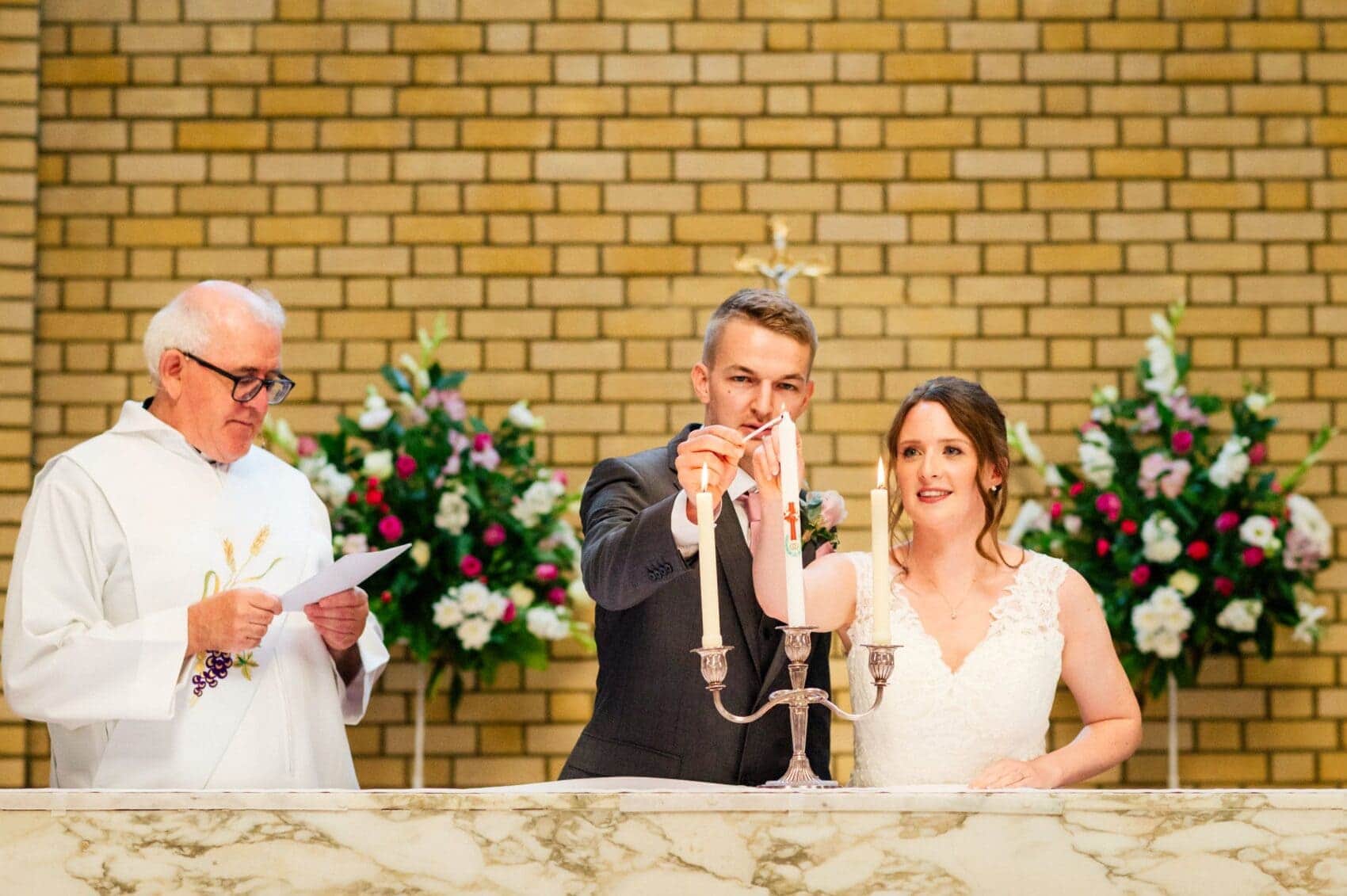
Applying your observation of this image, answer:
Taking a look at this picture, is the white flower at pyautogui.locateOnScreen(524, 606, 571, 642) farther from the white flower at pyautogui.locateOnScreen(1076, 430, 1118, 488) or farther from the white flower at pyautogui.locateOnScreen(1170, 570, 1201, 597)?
the white flower at pyautogui.locateOnScreen(1170, 570, 1201, 597)

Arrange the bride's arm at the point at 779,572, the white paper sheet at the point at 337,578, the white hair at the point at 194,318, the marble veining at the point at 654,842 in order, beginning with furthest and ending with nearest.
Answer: the white hair at the point at 194,318, the white paper sheet at the point at 337,578, the bride's arm at the point at 779,572, the marble veining at the point at 654,842

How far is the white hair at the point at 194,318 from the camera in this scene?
281cm

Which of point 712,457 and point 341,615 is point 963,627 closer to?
point 712,457

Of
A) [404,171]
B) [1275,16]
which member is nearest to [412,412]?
[404,171]

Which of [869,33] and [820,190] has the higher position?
[869,33]

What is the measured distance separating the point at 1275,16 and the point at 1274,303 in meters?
1.03

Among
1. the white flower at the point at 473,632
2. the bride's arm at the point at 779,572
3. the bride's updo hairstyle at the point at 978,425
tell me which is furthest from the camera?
the white flower at the point at 473,632

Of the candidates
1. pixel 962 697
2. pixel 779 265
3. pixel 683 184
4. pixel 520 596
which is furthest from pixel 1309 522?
pixel 962 697

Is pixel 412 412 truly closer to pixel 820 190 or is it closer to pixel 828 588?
pixel 820 190

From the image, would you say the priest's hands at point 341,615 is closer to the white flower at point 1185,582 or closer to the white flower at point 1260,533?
the white flower at point 1185,582

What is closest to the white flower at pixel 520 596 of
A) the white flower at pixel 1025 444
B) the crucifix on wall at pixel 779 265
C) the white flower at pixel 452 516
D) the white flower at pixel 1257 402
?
the white flower at pixel 452 516

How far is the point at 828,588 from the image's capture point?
8.77 feet

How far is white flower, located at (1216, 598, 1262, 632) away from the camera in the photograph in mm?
4613

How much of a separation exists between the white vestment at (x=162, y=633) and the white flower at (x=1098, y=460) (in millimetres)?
2676
